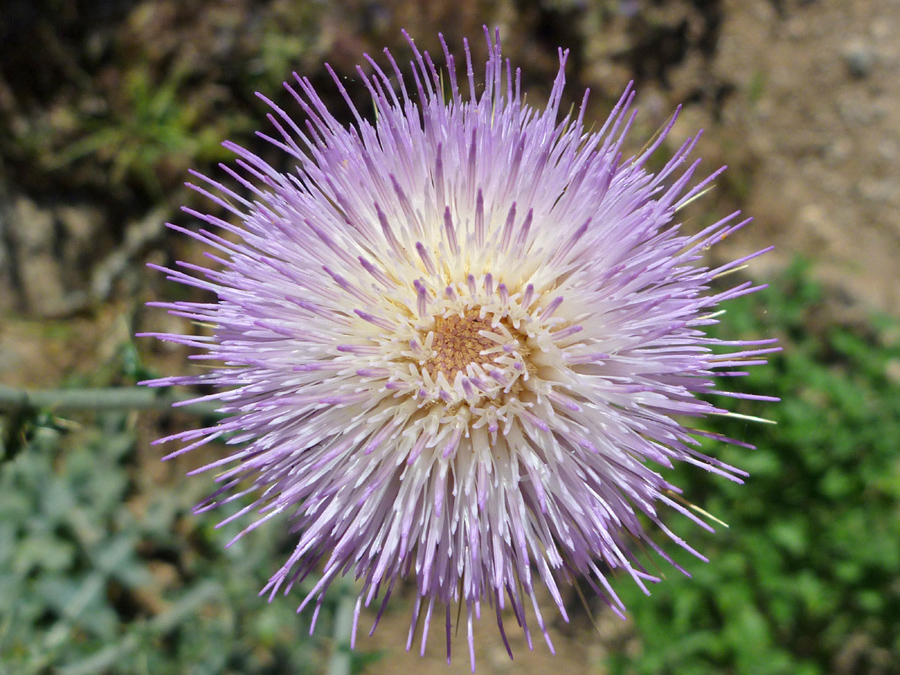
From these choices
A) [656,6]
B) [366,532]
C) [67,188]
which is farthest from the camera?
[656,6]

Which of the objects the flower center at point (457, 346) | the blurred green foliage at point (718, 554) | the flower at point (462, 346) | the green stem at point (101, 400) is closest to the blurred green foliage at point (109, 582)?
the blurred green foliage at point (718, 554)

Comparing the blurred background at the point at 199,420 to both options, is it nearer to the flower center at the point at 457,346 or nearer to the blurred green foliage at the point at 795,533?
the blurred green foliage at the point at 795,533

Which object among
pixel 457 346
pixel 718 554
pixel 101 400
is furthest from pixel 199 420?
pixel 718 554

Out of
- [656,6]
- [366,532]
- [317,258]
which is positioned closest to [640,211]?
[317,258]

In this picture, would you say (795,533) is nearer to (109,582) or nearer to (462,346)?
(462,346)

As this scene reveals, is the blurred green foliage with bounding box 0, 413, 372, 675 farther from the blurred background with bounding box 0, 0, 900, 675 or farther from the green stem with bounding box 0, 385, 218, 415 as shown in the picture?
the green stem with bounding box 0, 385, 218, 415

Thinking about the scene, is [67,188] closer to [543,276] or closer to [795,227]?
[543,276]

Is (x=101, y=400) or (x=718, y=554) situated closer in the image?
(x=101, y=400)
